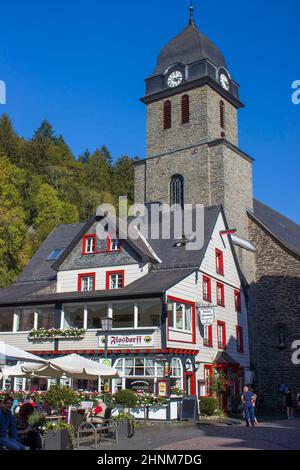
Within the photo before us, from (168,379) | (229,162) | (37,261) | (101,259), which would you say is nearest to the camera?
(168,379)

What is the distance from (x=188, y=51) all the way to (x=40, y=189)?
971 inches

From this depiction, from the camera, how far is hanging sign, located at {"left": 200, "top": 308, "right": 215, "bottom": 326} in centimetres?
2531

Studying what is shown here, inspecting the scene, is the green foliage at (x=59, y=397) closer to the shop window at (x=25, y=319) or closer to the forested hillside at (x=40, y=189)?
the shop window at (x=25, y=319)

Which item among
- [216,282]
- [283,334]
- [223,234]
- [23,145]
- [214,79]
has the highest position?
[23,145]

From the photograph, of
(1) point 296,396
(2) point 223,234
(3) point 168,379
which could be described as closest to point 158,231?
(2) point 223,234

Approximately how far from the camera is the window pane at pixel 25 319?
Answer: 93.0 feet

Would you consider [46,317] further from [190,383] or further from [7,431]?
[7,431]

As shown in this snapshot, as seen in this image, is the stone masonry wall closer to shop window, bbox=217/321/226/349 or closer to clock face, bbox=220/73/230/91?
clock face, bbox=220/73/230/91

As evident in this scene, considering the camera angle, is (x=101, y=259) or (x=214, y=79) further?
(x=214, y=79)

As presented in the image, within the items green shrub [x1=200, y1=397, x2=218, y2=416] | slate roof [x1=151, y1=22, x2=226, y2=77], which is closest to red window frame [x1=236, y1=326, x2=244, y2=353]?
green shrub [x1=200, y1=397, x2=218, y2=416]

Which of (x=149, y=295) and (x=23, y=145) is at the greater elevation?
(x=23, y=145)

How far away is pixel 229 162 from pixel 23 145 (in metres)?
42.1

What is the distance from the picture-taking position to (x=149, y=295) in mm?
24203
